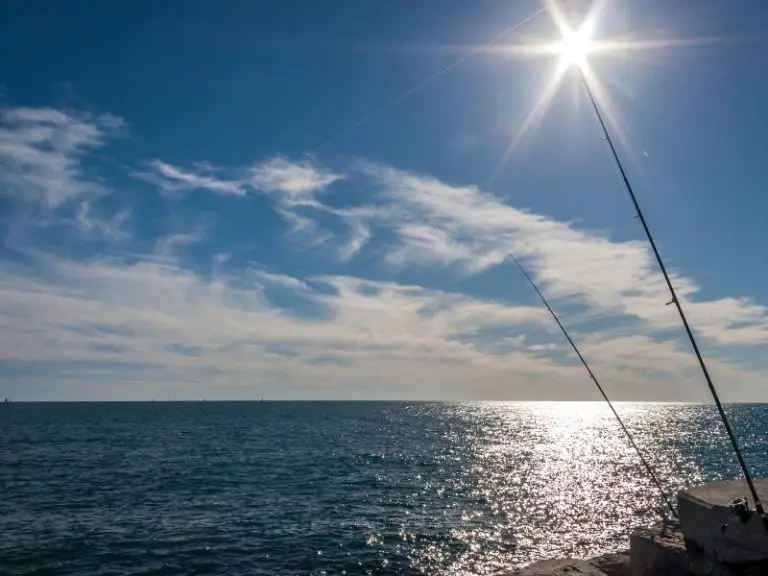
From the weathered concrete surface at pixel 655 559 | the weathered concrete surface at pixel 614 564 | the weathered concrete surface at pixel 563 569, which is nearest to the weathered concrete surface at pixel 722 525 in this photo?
the weathered concrete surface at pixel 655 559

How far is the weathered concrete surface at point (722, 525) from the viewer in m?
13.8

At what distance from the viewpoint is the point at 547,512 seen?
3123 cm

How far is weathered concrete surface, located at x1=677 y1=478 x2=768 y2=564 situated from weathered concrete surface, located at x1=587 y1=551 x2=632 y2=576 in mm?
2607

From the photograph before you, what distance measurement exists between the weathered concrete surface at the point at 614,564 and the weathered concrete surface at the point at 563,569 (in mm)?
912

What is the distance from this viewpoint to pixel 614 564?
18844 millimetres

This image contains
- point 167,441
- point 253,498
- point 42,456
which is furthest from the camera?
point 167,441

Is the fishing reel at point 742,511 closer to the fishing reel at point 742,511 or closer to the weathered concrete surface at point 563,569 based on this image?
the fishing reel at point 742,511

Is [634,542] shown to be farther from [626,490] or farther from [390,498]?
[626,490]

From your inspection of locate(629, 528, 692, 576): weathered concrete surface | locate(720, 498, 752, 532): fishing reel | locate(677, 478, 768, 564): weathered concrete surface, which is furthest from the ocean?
locate(720, 498, 752, 532): fishing reel

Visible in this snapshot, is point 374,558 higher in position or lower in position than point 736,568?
lower

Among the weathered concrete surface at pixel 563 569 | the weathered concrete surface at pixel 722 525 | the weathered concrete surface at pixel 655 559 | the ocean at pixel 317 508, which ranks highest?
the weathered concrete surface at pixel 722 525

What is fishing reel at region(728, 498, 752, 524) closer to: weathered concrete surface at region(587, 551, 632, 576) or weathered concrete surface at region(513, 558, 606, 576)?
weathered concrete surface at region(587, 551, 632, 576)

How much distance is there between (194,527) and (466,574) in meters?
13.9

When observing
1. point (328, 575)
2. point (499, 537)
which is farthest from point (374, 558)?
point (499, 537)
